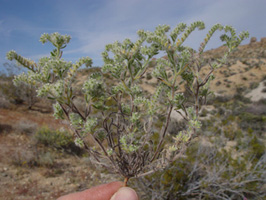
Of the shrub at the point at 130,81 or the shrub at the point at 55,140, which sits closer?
the shrub at the point at 130,81

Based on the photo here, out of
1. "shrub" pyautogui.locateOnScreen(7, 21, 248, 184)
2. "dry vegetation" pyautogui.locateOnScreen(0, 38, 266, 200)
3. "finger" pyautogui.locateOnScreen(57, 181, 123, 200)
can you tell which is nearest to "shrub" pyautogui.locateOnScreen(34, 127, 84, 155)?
"dry vegetation" pyautogui.locateOnScreen(0, 38, 266, 200)

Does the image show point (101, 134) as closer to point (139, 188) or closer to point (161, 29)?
point (161, 29)

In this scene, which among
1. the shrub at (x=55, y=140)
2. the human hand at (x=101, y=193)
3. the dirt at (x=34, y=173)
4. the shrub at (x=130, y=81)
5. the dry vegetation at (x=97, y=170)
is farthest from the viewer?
the shrub at (x=55, y=140)

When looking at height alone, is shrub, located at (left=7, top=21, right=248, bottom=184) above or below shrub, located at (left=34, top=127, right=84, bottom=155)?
above

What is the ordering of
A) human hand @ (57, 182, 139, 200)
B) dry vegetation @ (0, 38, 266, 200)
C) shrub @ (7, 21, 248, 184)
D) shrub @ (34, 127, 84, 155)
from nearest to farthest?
shrub @ (7, 21, 248, 184) → human hand @ (57, 182, 139, 200) → dry vegetation @ (0, 38, 266, 200) → shrub @ (34, 127, 84, 155)

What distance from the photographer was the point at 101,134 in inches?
47.3

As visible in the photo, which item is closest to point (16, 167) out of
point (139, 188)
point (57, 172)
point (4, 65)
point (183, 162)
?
point (57, 172)

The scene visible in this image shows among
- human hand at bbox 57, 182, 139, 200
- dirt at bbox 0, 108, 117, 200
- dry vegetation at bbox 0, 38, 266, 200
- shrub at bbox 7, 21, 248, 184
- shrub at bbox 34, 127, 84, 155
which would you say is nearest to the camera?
shrub at bbox 7, 21, 248, 184

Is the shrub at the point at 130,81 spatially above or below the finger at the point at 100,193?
above

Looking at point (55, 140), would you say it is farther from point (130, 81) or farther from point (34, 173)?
point (130, 81)

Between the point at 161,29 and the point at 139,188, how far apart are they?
3.58 metres

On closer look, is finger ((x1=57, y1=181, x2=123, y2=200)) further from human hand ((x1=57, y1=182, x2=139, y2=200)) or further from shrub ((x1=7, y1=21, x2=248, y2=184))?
shrub ((x1=7, y1=21, x2=248, y2=184))

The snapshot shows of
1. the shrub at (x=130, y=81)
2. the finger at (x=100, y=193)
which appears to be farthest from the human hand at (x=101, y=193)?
the shrub at (x=130, y=81)

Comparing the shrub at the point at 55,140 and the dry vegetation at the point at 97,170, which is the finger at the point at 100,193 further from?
the shrub at the point at 55,140
